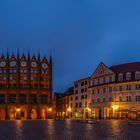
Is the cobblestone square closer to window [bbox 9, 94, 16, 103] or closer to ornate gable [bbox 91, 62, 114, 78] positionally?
ornate gable [bbox 91, 62, 114, 78]

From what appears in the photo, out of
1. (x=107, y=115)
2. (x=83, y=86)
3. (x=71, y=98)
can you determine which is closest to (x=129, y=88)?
(x=107, y=115)

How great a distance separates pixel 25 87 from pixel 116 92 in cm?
3948

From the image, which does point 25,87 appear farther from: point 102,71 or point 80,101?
point 102,71

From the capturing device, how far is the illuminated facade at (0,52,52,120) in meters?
126

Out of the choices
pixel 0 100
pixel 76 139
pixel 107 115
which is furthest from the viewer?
pixel 0 100

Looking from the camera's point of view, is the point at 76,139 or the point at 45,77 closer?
the point at 76,139

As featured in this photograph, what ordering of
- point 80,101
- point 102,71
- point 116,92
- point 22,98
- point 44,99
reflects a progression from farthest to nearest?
point 44,99
point 22,98
point 80,101
point 102,71
point 116,92

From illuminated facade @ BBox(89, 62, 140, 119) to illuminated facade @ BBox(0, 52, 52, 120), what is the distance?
22.8 metres

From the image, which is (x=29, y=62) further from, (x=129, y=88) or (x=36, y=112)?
(x=129, y=88)

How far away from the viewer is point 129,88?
100m

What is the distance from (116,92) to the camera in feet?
341

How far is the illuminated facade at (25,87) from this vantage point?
12569 centimetres

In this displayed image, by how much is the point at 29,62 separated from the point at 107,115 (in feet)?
130

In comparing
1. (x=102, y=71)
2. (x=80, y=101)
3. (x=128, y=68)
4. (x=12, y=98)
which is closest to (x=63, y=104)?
(x=80, y=101)
